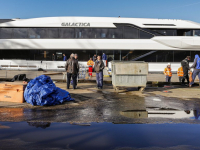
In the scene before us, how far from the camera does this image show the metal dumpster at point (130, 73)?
1070cm

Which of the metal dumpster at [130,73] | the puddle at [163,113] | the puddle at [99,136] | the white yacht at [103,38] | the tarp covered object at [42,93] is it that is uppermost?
the white yacht at [103,38]

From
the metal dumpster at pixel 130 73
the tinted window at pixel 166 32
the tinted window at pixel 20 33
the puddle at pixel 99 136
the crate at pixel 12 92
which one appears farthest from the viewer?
the tinted window at pixel 20 33

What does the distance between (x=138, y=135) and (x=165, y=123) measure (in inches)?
47.6

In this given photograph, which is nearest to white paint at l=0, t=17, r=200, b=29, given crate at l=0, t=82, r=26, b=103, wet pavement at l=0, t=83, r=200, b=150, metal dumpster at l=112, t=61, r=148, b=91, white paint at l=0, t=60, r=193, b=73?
white paint at l=0, t=60, r=193, b=73

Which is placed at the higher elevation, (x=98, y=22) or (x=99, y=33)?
(x=98, y=22)

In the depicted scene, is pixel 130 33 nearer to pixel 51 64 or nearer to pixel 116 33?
pixel 116 33

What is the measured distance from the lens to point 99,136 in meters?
4.52

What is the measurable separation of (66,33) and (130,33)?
6803mm

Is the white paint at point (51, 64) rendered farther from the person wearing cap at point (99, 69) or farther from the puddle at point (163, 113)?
the puddle at point (163, 113)

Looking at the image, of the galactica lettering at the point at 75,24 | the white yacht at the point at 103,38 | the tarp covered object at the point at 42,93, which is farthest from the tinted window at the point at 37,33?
the tarp covered object at the point at 42,93

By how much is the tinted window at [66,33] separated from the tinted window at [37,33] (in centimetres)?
153

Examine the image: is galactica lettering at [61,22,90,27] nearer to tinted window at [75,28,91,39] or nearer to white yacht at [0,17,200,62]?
white yacht at [0,17,200,62]

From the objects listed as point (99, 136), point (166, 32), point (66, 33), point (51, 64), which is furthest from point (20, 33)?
point (99, 136)

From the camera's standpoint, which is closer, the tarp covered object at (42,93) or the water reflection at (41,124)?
the water reflection at (41,124)
